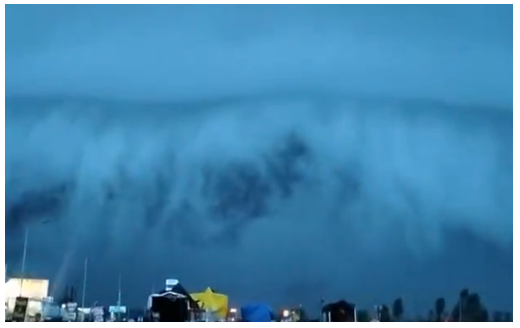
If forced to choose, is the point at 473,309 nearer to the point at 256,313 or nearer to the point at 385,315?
the point at 385,315

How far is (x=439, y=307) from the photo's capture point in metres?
4.01

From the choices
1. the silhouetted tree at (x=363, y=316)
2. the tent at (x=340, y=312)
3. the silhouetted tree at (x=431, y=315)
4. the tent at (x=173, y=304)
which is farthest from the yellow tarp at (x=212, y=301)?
the silhouetted tree at (x=431, y=315)

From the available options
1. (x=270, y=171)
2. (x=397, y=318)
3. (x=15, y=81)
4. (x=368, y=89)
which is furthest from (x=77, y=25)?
(x=397, y=318)

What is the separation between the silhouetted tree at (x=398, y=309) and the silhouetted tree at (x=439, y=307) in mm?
152

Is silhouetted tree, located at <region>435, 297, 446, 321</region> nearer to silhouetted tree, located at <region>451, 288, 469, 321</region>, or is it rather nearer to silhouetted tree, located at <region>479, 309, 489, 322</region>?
silhouetted tree, located at <region>451, 288, 469, 321</region>

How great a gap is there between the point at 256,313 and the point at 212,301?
22 cm

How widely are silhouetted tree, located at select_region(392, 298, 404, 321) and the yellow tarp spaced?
745 millimetres

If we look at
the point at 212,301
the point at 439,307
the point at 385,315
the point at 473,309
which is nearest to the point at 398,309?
the point at 385,315

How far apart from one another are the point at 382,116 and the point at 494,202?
0.64m

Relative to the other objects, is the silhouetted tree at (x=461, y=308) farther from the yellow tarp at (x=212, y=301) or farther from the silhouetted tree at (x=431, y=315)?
the yellow tarp at (x=212, y=301)

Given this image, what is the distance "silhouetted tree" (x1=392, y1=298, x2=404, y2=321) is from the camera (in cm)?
400

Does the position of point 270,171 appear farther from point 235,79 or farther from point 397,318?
point 397,318

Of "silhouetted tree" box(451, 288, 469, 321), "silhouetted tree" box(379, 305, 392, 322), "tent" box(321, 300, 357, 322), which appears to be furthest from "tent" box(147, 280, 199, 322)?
"silhouetted tree" box(451, 288, 469, 321)

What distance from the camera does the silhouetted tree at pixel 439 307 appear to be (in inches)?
156
